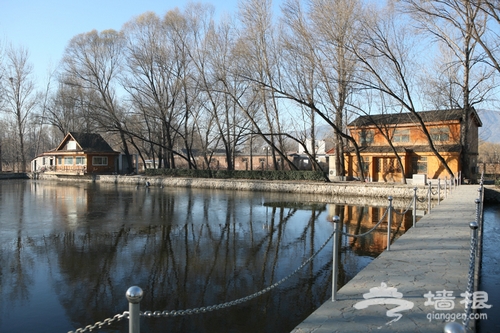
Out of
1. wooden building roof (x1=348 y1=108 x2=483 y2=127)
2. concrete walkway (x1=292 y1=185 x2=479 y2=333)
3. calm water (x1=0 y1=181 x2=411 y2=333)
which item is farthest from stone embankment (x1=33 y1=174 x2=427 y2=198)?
concrete walkway (x1=292 y1=185 x2=479 y2=333)

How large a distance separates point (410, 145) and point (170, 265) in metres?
27.1

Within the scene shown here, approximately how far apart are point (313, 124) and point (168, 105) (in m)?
15.7

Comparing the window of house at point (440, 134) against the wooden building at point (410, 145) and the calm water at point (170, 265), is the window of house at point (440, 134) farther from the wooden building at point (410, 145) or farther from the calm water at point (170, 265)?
the calm water at point (170, 265)

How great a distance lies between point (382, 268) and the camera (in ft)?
21.7

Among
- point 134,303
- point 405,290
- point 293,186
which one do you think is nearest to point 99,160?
point 293,186

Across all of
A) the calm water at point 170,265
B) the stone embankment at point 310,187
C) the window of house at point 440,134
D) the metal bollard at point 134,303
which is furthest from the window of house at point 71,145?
the metal bollard at point 134,303

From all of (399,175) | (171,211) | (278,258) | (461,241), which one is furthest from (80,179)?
(461,241)

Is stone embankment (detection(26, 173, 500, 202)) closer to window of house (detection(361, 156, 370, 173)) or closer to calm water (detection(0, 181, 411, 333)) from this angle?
window of house (detection(361, 156, 370, 173))

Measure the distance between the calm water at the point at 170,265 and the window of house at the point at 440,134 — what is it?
16.3m

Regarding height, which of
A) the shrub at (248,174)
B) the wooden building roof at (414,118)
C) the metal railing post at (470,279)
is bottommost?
the metal railing post at (470,279)

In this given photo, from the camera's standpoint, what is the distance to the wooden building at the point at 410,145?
95.9ft

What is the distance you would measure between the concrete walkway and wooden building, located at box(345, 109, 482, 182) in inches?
835

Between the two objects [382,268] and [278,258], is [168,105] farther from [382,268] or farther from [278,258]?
[382,268]

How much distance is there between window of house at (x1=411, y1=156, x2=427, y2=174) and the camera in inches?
1187
